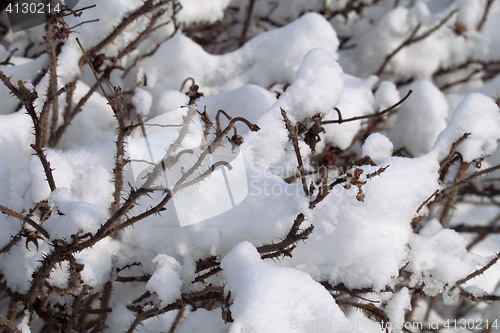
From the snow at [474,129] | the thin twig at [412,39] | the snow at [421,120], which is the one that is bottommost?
the snow at [421,120]

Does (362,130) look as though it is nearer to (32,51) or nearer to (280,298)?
(280,298)

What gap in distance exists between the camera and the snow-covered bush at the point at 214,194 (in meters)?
Answer: 0.93

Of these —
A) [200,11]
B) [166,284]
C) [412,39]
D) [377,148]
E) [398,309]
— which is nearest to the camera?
[166,284]

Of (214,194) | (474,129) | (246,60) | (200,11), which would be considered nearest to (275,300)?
(214,194)

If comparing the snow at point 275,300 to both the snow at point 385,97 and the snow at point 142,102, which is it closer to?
the snow at point 142,102

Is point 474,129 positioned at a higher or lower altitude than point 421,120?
higher

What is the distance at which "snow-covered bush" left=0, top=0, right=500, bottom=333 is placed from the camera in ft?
3.04

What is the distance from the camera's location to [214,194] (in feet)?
3.93

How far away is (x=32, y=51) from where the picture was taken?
71.2 inches

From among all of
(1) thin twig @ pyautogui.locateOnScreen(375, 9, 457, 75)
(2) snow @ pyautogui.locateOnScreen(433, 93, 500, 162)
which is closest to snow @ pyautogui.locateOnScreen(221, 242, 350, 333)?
(2) snow @ pyautogui.locateOnScreen(433, 93, 500, 162)

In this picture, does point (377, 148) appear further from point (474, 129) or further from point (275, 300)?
point (275, 300)

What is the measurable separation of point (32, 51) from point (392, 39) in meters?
2.12

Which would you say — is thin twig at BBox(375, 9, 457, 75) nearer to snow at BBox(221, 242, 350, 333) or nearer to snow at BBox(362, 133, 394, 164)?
snow at BBox(362, 133, 394, 164)

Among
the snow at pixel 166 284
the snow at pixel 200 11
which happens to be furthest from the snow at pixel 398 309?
the snow at pixel 200 11
